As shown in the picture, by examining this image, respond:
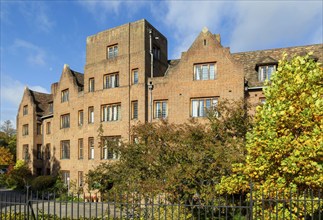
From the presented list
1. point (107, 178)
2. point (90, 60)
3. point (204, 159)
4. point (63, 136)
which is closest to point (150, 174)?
point (204, 159)

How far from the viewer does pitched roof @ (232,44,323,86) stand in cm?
2133

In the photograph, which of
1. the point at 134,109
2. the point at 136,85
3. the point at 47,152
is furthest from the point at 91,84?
the point at 47,152

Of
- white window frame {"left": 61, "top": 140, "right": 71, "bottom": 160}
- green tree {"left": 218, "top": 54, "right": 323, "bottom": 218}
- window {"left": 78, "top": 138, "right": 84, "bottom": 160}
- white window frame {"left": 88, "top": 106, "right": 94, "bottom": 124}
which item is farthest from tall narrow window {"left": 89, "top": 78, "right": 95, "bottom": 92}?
green tree {"left": 218, "top": 54, "right": 323, "bottom": 218}

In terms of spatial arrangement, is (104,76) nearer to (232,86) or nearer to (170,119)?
(170,119)

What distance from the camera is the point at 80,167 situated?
2698 cm

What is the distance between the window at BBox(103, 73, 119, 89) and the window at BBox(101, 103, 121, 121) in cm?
172

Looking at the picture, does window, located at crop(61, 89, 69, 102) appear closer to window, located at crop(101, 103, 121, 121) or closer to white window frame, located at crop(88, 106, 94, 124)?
white window frame, located at crop(88, 106, 94, 124)

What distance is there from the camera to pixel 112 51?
999 inches

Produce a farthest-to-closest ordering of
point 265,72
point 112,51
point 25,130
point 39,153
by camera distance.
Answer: point 25,130, point 39,153, point 112,51, point 265,72

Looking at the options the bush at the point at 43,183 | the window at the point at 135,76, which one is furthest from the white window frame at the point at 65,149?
the window at the point at 135,76

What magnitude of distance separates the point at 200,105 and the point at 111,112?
Answer: 8.08 metres

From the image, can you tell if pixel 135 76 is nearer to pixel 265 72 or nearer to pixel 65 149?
pixel 265 72

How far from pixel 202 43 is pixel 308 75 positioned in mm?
12368

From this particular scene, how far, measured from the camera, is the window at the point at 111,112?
24.3 meters
